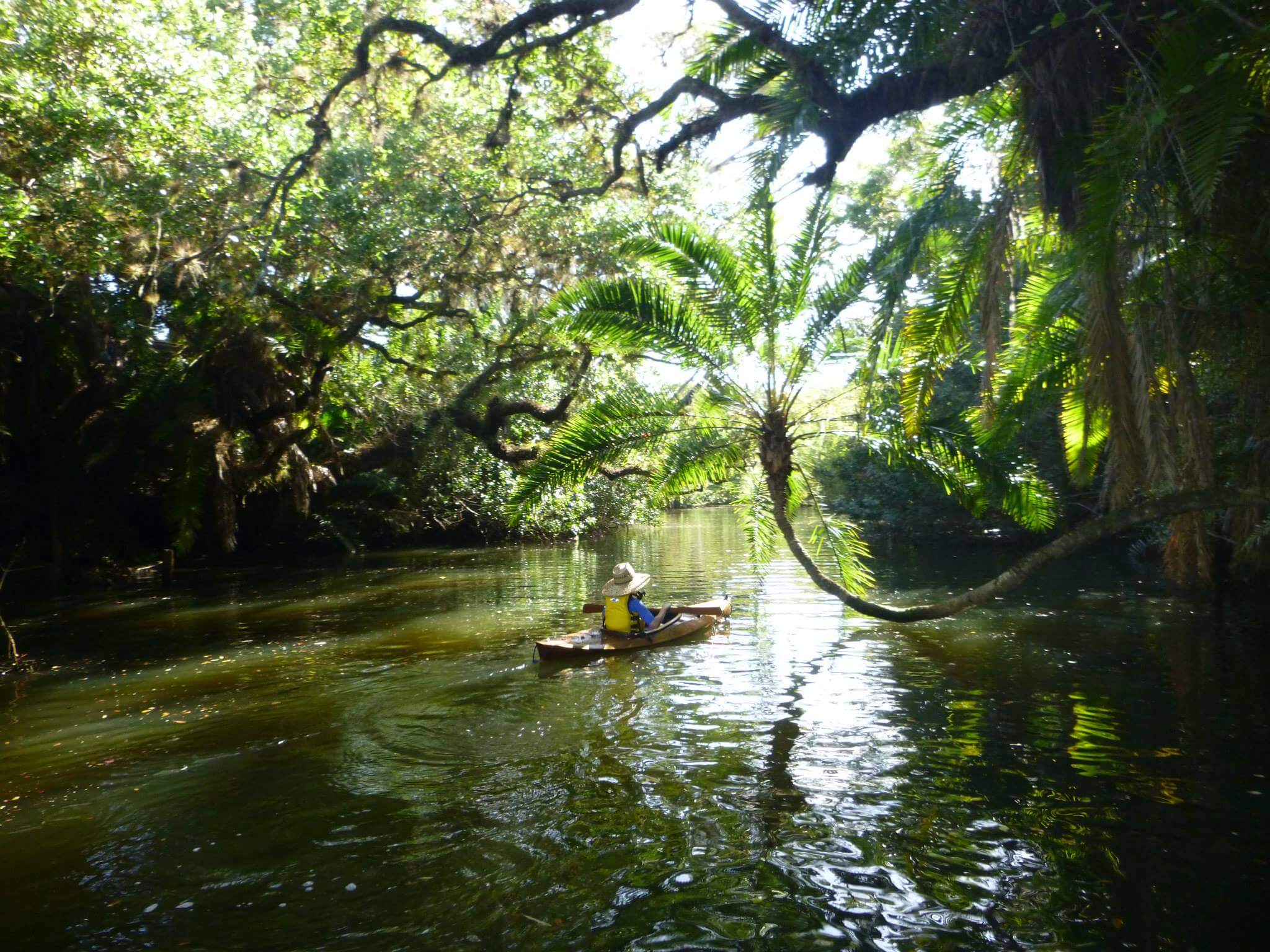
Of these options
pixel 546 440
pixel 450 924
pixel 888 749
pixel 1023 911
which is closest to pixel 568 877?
pixel 450 924

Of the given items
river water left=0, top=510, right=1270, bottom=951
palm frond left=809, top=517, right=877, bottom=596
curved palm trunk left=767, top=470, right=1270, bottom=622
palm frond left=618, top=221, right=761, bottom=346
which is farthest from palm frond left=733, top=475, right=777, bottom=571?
curved palm trunk left=767, top=470, right=1270, bottom=622

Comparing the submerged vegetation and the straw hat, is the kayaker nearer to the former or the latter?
the straw hat

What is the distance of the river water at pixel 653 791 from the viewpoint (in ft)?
17.0

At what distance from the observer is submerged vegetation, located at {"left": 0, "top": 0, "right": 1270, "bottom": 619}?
7.81 m

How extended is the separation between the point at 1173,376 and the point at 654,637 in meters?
7.36

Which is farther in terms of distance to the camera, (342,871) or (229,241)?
(229,241)

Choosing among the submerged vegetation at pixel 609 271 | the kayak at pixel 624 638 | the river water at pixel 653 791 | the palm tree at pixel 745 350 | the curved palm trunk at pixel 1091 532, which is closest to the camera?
the river water at pixel 653 791

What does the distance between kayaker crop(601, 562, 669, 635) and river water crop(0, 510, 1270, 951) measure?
0.50 metres

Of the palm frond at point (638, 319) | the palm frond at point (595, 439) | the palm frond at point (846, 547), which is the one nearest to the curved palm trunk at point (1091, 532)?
the palm frond at point (846, 547)

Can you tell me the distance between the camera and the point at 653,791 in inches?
283

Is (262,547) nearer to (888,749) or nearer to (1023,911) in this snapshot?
(888,749)

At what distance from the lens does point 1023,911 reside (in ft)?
16.8

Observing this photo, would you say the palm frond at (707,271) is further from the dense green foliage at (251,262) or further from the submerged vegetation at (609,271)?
the dense green foliage at (251,262)

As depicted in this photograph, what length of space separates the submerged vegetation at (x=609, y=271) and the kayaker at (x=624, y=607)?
1355 millimetres
